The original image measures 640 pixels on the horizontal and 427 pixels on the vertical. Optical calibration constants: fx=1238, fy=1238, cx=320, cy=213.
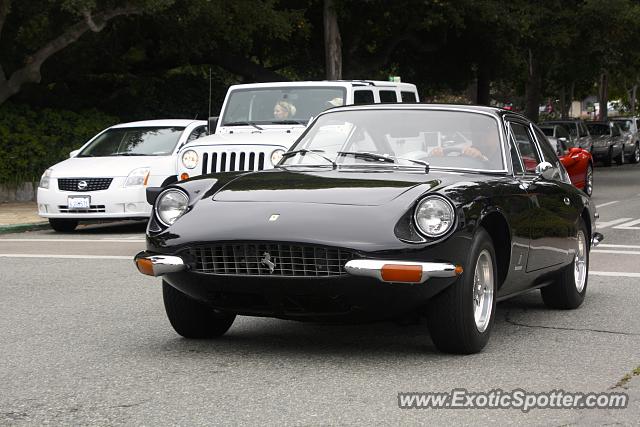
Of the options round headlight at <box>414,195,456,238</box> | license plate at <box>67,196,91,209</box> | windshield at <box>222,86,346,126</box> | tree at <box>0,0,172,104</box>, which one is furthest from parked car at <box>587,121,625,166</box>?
round headlight at <box>414,195,456,238</box>

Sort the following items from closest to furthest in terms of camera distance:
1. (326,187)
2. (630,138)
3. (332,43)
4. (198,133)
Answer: (326,187) → (198,133) → (332,43) → (630,138)

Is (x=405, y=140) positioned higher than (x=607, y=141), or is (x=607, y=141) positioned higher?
(x=405, y=140)

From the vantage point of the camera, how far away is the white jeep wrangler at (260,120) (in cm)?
1441

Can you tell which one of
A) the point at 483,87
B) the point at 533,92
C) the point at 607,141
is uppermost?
the point at 483,87

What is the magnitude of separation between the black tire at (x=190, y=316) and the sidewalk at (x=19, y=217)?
36.9 ft

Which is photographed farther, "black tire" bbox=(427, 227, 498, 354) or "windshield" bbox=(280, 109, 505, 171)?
"windshield" bbox=(280, 109, 505, 171)

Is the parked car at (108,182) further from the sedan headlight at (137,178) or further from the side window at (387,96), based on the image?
the side window at (387,96)

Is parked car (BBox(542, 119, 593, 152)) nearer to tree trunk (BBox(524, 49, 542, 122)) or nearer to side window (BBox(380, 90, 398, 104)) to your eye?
tree trunk (BBox(524, 49, 542, 122))

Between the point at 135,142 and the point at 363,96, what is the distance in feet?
14.4

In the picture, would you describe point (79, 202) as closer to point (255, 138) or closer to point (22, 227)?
point (22, 227)

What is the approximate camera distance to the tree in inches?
888

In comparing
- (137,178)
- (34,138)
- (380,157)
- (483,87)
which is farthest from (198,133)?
(483,87)

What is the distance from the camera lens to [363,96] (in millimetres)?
16281

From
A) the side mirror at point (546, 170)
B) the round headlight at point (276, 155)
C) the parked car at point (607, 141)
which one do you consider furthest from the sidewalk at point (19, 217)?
the parked car at point (607, 141)
